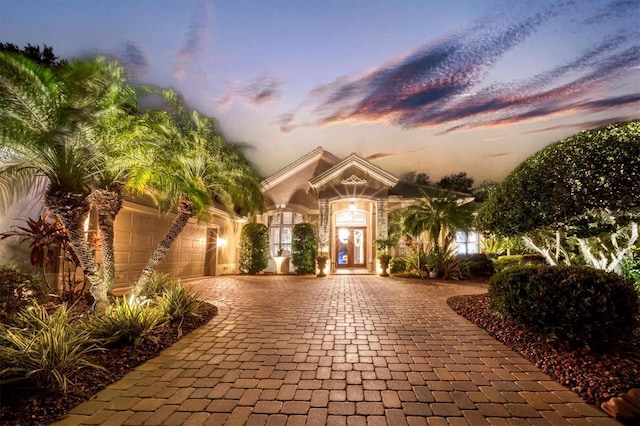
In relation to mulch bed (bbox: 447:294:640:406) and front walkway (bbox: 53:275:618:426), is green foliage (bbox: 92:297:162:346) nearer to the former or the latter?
front walkway (bbox: 53:275:618:426)

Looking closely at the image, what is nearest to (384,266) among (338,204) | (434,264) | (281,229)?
(434,264)

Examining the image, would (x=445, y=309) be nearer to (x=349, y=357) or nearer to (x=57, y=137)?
(x=349, y=357)

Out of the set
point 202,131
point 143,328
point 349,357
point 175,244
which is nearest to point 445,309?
point 349,357

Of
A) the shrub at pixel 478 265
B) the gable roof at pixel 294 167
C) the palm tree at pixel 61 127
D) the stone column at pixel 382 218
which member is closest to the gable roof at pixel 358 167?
the stone column at pixel 382 218

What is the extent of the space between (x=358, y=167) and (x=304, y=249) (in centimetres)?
528

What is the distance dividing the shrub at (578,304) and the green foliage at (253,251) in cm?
1208

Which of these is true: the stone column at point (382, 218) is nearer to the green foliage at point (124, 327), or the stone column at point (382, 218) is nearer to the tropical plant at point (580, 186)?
the tropical plant at point (580, 186)

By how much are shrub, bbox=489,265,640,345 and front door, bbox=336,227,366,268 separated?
14039mm

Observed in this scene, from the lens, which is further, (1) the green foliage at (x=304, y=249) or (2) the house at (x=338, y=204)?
(2) the house at (x=338, y=204)

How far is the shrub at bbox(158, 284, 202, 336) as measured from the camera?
210 inches

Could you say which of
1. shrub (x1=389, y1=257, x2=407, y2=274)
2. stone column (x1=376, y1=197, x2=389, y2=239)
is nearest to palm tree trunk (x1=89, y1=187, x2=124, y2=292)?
shrub (x1=389, y1=257, x2=407, y2=274)

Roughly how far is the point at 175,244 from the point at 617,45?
18.7m

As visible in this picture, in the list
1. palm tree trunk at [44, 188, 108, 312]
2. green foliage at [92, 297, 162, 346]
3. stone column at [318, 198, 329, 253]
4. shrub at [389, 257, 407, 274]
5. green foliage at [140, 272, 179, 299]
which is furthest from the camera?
stone column at [318, 198, 329, 253]

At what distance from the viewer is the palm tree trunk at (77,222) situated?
180 inches
